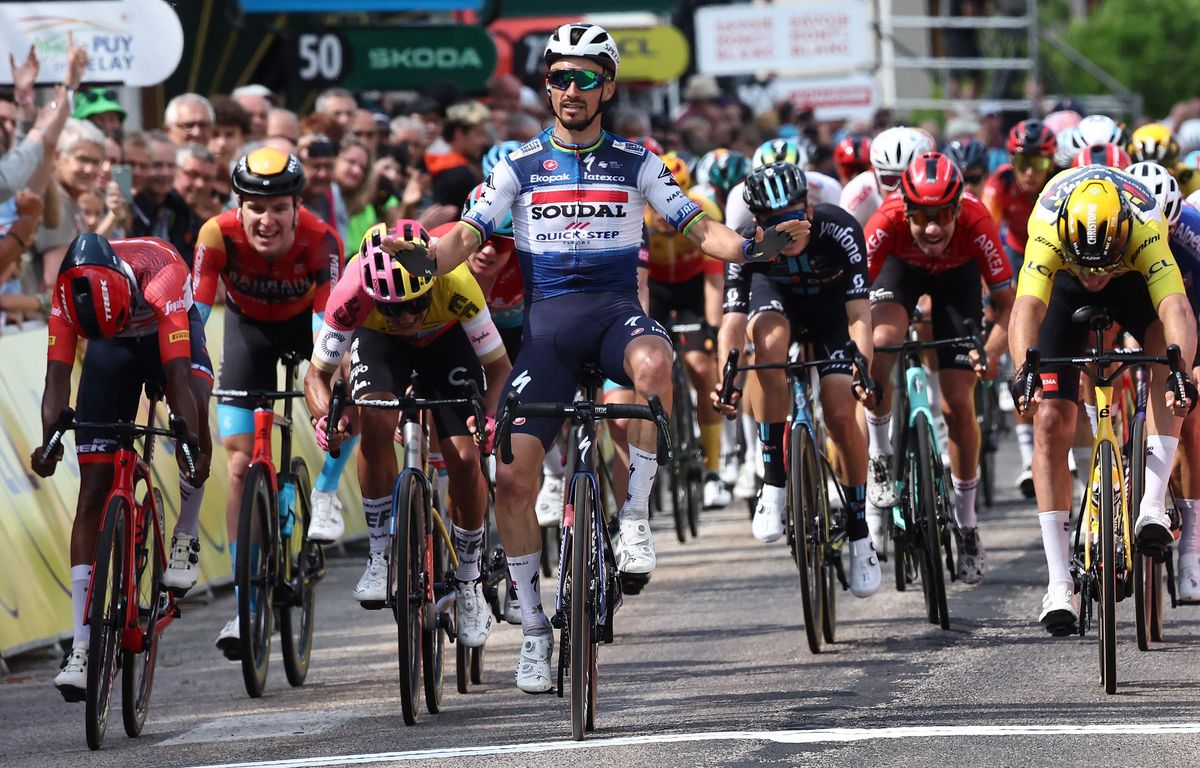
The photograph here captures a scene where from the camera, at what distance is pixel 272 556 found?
991cm

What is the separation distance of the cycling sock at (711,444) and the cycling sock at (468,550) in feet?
17.7

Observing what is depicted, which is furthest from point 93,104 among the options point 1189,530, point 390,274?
point 1189,530

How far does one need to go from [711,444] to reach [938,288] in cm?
329

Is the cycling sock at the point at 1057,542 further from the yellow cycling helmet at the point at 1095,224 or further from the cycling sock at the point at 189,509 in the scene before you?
the cycling sock at the point at 189,509

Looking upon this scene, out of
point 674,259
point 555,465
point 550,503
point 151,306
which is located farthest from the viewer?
point 674,259

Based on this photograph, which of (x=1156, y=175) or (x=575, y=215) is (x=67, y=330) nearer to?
(x=575, y=215)

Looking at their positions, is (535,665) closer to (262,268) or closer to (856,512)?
(262,268)

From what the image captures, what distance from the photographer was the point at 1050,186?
9641 millimetres

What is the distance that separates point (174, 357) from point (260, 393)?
79 cm

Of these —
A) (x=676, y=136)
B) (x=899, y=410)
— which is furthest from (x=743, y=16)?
(x=899, y=410)

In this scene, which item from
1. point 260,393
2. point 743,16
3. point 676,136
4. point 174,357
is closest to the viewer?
point 174,357

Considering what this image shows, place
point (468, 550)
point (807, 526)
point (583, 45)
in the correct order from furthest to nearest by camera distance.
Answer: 1. point (807, 526)
2. point (468, 550)
3. point (583, 45)

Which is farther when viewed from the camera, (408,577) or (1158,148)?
(1158,148)

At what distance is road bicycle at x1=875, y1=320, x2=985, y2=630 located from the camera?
10.8m
